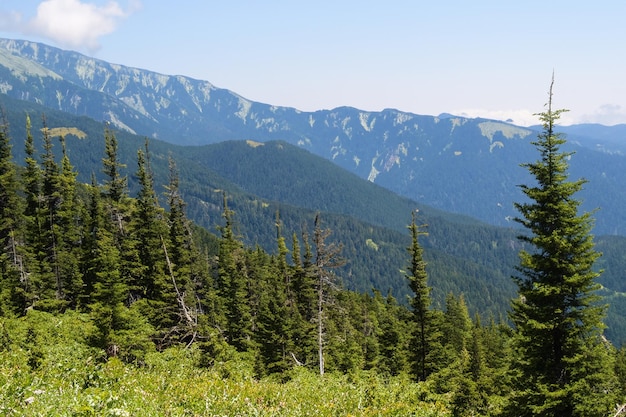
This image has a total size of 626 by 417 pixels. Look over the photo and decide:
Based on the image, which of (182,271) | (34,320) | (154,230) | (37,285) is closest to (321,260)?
(182,271)

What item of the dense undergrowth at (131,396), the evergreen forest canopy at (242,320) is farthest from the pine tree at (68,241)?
the dense undergrowth at (131,396)

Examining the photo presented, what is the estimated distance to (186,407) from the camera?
11891 millimetres

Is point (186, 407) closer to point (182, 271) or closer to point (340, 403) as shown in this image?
point (340, 403)

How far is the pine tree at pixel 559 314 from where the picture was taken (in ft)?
58.7

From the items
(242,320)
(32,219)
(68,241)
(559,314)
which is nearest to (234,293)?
(242,320)

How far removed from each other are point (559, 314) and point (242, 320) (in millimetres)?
36838

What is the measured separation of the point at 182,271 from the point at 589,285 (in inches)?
1343

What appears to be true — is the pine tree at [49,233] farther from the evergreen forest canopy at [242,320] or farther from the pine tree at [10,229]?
the pine tree at [10,229]

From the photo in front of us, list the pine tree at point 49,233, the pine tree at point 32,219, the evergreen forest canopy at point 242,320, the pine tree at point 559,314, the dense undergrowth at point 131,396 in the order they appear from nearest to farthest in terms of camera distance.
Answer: the dense undergrowth at point 131,396 → the evergreen forest canopy at point 242,320 → the pine tree at point 559,314 → the pine tree at point 32,219 → the pine tree at point 49,233

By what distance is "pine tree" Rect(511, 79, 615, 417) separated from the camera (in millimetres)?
17906

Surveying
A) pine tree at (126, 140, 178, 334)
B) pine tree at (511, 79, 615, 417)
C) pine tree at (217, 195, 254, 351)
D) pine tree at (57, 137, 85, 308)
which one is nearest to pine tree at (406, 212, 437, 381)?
pine tree at (217, 195, 254, 351)

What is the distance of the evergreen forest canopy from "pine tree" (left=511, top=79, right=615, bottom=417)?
0.21ft

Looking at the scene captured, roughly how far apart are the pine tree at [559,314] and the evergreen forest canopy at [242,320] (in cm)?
6

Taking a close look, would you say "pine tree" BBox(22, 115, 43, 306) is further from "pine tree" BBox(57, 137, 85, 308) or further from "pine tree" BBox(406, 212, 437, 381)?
"pine tree" BBox(406, 212, 437, 381)
